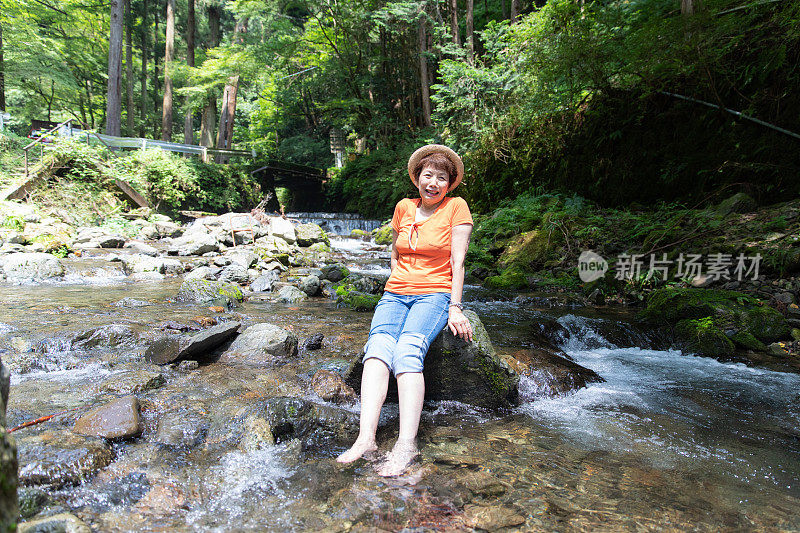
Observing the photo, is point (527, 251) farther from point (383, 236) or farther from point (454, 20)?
point (454, 20)

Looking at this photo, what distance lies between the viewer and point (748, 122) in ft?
24.9

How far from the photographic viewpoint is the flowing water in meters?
1.87

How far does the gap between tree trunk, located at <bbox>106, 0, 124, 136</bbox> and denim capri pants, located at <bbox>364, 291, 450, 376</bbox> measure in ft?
61.9

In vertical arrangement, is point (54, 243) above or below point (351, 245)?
above

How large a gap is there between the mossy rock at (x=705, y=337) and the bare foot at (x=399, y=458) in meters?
4.22

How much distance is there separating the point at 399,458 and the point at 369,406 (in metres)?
0.34

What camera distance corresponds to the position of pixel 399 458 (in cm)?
228

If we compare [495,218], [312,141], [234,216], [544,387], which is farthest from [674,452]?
[312,141]

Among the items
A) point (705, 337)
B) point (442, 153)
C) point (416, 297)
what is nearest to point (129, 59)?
point (442, 153)

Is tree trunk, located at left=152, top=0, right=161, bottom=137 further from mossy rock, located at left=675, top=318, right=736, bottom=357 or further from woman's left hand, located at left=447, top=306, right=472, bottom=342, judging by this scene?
mossy rock, located at left=675, top=318, right=736, bottom=357

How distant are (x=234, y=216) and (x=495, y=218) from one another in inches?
335

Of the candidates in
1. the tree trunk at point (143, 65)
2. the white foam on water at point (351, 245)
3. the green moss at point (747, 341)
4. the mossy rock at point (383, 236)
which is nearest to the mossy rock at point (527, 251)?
the green moss at point (747, 341)

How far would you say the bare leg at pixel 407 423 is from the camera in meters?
2.25

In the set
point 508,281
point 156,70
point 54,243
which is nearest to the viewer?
point 508,281
